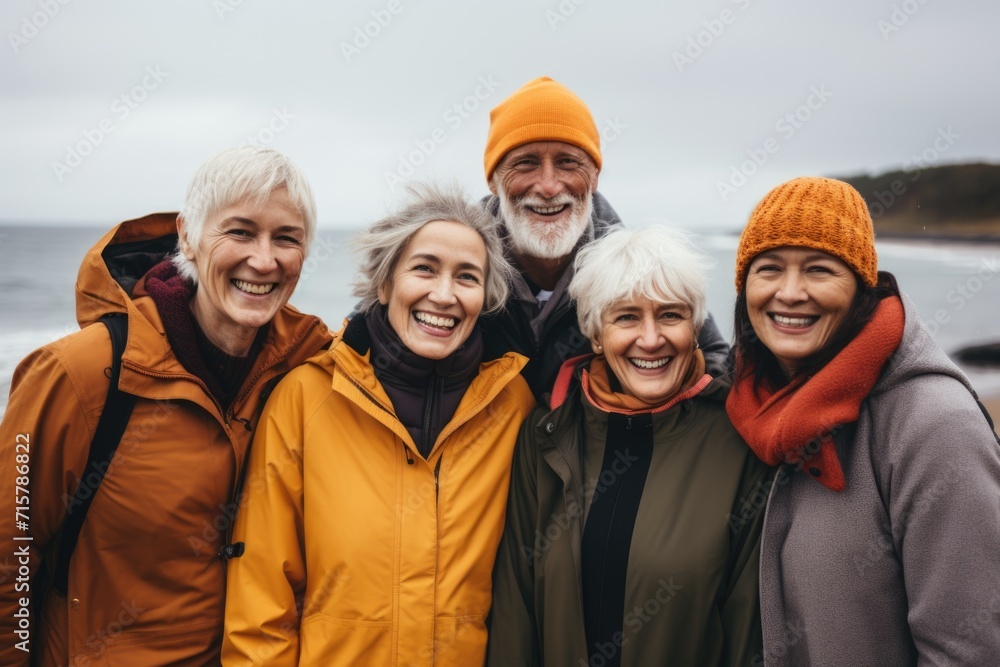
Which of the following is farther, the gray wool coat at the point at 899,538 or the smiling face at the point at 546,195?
the smiling face at the point at 546,195

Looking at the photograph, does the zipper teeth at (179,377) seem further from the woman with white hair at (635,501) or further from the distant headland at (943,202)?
the distant headland at (943,202)

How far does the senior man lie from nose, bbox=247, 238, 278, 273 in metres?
1.41

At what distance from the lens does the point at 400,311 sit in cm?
303

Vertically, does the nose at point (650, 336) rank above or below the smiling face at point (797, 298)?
below

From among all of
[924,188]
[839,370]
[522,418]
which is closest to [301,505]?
[522,418]

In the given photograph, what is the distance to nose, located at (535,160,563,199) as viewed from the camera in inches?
163

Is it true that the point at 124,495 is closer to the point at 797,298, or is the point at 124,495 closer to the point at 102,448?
the point at 102,448

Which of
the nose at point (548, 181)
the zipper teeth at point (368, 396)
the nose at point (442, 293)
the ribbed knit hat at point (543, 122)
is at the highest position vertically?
the ribbed knit hat at point (543, 122)

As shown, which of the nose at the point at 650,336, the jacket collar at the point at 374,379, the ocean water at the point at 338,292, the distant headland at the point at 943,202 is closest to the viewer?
the jacket collar at the point at 374,379

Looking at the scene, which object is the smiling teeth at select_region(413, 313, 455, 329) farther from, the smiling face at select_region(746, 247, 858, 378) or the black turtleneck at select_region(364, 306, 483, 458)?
→ the smiling face at select_region(746, 247, 858, 378)

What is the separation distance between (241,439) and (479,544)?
1.05 m

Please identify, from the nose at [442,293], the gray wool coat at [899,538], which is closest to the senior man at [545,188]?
the nose at [442,293]

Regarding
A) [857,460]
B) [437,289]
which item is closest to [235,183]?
[437,289]

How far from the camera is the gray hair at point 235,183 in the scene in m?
2.76
